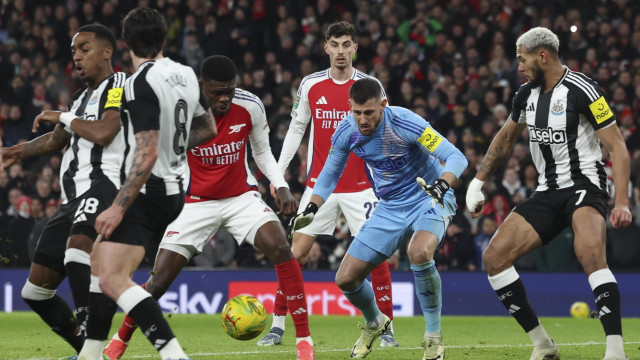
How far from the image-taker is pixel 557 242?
13.9 m

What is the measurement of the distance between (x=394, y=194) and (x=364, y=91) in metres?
0.93

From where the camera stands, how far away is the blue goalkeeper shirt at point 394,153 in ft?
23.6

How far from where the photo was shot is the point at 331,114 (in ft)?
31.0

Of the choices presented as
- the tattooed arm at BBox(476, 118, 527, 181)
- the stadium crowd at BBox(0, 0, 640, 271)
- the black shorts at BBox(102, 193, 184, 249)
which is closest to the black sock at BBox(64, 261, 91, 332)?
the black shorts at BBox(102, 193, 184, 249)

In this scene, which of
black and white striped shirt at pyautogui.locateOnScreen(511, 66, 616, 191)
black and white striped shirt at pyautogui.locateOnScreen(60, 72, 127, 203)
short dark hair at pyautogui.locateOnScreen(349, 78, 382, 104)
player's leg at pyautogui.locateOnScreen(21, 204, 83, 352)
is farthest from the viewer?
short dark hair at pyautogui.locateOnScreen(349, 78, 382, 104)

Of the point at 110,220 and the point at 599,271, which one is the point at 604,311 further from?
the point at 110,220

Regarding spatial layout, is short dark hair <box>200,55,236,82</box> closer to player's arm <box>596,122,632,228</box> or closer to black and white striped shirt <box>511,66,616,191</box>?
black and white striped shirt <box>511,66,616,191</box>

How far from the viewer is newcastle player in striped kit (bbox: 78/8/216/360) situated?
5.35 m

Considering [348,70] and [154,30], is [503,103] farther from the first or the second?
[154,30]

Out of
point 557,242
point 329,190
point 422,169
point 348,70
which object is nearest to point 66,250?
point 329,190

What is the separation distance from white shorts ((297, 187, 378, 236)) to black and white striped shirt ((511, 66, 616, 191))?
2.51 m

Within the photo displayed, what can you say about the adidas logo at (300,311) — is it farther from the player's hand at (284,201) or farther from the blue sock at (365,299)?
the player's hand at (284,201)

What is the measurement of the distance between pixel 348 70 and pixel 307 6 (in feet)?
34.7

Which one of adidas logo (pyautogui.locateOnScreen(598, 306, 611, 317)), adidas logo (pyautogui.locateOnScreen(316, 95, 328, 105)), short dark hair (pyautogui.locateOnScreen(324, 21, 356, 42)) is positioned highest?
short dark hair (pyautogui.locateOnScreen(324, 21, 356, 42))
